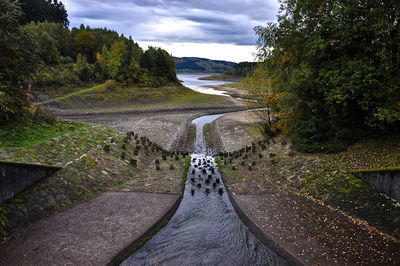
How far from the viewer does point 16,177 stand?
462 inches

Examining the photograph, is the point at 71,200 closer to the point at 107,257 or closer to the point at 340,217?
the point at 107,257

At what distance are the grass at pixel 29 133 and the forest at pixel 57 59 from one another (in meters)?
0.82

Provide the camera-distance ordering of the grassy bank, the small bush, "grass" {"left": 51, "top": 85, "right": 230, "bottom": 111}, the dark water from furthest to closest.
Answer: the small bush < "grass" {"left": 51, "top": 85, "right": 230, "bottom": 111} < the grassy bank < the dark water

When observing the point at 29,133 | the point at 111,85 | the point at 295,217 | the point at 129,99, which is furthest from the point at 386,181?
the point at 111,85

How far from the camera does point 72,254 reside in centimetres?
973

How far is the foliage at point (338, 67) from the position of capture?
46.0 feet

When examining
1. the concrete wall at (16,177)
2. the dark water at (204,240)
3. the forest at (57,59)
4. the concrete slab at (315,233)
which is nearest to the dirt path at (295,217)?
the concrete slab at (315,233)

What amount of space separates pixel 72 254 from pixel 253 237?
8.69m

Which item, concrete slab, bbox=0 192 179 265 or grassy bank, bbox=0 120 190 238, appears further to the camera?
grassy bank, bbox=0 120 190 238

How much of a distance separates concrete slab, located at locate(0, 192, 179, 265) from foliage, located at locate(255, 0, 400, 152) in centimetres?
1326

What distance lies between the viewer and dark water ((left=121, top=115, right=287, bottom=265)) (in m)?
10.4

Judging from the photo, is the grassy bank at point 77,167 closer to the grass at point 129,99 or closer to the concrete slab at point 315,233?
the concrete slab at point 315,233

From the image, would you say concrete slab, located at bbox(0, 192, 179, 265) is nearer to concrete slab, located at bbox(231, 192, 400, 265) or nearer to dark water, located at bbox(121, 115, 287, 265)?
dark water, located at bbox(121, 115, 287, 265)

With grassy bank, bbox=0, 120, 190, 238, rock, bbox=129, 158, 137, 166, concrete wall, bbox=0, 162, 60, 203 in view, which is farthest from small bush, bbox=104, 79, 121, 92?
concrete wall, bbox=0, 162, 60, 203
